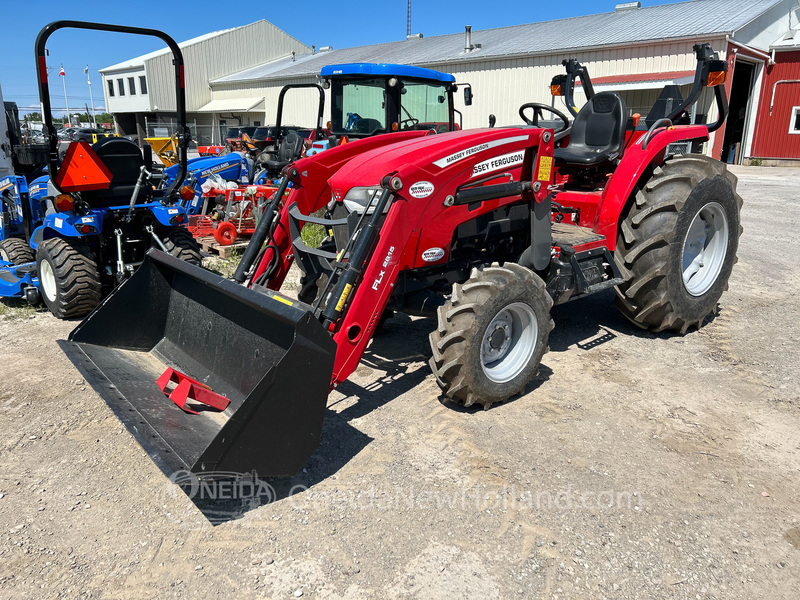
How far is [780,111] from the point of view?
1947 centimetres

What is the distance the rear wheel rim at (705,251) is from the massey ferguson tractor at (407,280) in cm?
2

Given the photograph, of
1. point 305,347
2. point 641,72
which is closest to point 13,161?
point 305,347

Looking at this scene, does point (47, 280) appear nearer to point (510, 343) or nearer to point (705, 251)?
point (510, 343)

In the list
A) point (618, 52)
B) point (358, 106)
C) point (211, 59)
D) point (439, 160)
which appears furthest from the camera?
point (211, 59)

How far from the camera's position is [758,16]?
17812mm

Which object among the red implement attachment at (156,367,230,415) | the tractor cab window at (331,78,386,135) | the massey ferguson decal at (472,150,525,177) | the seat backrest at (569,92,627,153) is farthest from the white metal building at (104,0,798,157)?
the red implement attachment at (156,367,230,415)

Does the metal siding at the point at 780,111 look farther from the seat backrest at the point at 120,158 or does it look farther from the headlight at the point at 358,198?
the headlight at the point at 358,198

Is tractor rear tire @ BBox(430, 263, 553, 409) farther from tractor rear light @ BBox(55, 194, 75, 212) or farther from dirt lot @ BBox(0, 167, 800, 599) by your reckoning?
tractor rear light @ BBox(55, 194, 75, 212)

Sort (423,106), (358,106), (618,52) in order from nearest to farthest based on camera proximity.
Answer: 1. (358,106)
2. (423,106)
3. (618,52)

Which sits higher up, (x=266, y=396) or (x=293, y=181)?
(x=293, y=181)

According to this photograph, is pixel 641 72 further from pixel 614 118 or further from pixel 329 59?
pixel 329 59

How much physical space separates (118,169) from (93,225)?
31.5 inches

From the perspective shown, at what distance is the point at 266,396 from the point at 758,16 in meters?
20.7

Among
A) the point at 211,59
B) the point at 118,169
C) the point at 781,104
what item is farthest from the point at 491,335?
the point at 211,59
